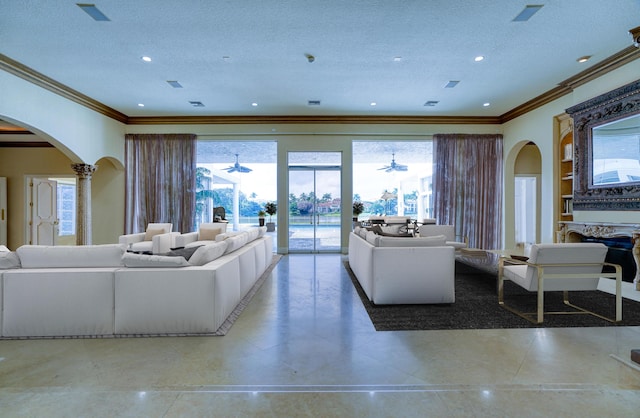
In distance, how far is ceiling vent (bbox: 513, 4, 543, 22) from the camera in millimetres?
3542

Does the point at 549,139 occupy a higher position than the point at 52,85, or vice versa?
the point at 52,85

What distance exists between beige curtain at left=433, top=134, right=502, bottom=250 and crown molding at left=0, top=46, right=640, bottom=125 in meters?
0.45

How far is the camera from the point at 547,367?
2.27 meters

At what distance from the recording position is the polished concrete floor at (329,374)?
183 centimetres

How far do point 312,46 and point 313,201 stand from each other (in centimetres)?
436

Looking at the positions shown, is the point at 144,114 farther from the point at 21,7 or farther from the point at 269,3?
the point at 269,3

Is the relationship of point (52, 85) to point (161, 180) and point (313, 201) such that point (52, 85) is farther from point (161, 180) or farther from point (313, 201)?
point (313, 201)

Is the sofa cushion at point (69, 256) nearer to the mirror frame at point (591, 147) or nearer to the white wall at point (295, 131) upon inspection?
the white wall at point (295, 131)

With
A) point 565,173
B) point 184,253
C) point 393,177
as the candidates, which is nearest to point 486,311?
point 184,253

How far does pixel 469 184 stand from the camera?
796 centimetres

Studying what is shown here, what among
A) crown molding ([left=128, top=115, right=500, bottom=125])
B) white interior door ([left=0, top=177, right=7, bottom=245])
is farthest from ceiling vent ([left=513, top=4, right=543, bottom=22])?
white interior door ([left=0, top=177, right=7, bottom=245])

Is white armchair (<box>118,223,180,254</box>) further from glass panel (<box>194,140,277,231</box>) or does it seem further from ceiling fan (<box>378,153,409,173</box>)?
ceiling fan (<box>378,153,409,173</box>)

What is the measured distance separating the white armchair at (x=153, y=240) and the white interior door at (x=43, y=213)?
3.26 metres

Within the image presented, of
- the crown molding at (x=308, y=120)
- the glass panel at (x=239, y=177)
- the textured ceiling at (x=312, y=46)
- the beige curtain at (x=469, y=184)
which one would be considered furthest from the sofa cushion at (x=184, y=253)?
the beige curtain at (x=469, y=184)
